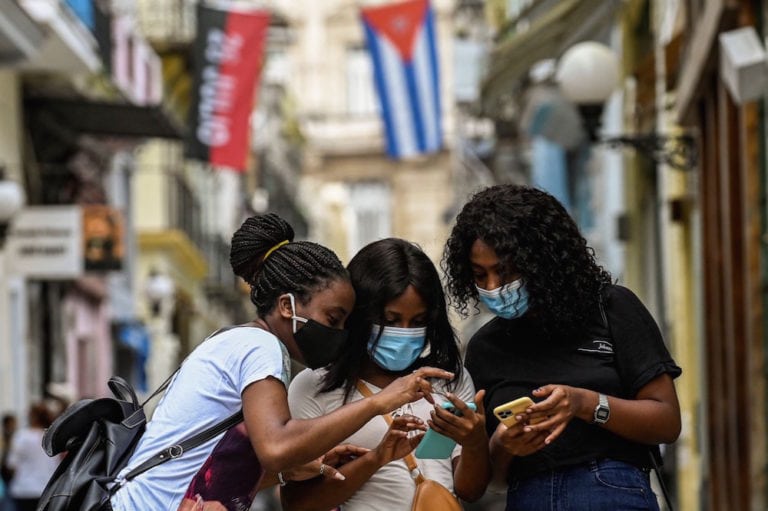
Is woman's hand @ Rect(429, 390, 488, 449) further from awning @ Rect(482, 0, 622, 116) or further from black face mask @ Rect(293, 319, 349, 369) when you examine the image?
awning @ Rect(482, 0, 622, 116)

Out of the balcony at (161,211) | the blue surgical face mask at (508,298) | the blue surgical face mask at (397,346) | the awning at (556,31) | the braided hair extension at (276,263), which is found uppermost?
the awning at (556,31)

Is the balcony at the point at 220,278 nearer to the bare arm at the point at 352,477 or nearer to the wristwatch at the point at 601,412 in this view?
the bare arm at the point at 352,477

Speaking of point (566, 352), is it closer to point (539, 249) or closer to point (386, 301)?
point (539, 249)

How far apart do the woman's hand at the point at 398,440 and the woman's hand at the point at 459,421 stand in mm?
59

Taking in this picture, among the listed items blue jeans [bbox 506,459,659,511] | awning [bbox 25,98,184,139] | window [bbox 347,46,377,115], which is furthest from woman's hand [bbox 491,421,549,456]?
window [bbox 347,46,377,115]

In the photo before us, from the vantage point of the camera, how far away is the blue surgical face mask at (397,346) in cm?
539

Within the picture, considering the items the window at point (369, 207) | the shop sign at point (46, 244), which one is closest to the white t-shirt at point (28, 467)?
the shop sign at point (46, 244)

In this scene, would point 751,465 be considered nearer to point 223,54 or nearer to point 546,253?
point 546,253

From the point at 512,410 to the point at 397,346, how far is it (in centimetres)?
49

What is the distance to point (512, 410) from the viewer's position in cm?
504

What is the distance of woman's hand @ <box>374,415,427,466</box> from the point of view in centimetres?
521

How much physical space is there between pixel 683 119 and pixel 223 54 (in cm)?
1323

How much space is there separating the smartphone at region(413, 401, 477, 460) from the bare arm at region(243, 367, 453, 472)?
25 cm

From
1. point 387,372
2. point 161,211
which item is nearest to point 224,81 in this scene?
point 161,211
